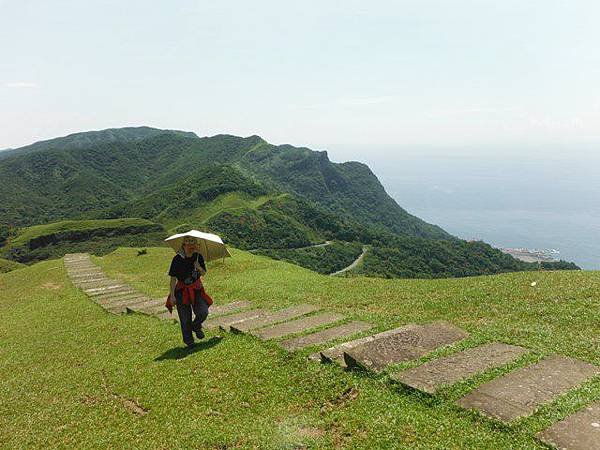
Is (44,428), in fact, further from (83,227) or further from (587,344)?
(83,227)

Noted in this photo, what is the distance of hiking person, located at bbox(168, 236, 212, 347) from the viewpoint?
12.7m

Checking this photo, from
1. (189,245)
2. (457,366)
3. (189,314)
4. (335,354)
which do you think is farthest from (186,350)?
(457,366)

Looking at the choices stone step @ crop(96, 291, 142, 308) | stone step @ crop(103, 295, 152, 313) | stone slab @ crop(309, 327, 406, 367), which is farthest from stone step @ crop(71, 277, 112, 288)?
stone slab @ crop(309, 327, 406, 367)

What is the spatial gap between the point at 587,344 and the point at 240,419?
26.7 ft

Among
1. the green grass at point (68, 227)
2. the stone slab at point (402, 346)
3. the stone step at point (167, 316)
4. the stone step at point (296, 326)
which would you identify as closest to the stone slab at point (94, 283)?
the stone step at point (167, 316)

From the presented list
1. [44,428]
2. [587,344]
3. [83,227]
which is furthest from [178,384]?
[83,227]

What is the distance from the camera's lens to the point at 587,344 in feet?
32.0

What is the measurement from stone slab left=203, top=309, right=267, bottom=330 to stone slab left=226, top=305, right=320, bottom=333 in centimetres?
41

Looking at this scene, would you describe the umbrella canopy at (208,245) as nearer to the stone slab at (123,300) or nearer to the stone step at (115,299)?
the stone slab at (123,300)

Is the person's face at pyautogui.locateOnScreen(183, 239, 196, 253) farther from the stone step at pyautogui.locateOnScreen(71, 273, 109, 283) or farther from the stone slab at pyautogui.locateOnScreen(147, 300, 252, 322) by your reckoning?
the stone step at pyautogui.locateOnScreen(71, 273, 109, 283)

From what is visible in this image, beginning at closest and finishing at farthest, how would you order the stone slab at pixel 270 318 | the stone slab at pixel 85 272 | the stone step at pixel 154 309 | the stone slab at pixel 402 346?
1. the stone slab at pixel 402 346
2. the stone slab at pixel 270 318
3. the stone step at pixel 154 309
4. the stone slab at pixel 85 272

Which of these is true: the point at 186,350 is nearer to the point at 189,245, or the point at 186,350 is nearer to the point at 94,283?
the point at 189,245

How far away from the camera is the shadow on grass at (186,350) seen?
12.5 metres

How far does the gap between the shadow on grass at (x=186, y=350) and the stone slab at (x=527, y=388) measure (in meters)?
7.70
